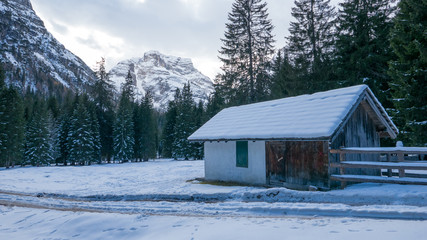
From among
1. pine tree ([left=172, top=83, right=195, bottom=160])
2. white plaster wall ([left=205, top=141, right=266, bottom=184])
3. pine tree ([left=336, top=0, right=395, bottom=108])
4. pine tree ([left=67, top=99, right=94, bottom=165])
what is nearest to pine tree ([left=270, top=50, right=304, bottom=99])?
pine tree ([left=336, top=0, right=395, bottom=108])

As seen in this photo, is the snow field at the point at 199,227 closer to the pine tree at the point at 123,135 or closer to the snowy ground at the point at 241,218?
the snowy ground at the point at 241,218

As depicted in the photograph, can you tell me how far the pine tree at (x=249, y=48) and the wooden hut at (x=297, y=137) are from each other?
634 inches

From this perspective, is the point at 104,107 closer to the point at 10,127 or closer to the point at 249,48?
the point at 10,127

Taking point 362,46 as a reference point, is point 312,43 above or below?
above

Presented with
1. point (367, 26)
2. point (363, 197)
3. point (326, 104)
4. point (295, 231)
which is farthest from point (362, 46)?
point (295, 231)

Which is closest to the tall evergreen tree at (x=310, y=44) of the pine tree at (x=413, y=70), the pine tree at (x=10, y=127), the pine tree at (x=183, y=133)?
the pine tree at (x=413, y=70)

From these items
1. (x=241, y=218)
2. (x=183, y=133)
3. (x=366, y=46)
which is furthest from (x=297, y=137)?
(x=183, y=133)

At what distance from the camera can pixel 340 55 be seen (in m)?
26.3

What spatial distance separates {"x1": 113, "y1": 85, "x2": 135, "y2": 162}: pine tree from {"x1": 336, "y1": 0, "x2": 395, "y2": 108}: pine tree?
123 ft

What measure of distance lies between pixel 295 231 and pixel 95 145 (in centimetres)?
4566

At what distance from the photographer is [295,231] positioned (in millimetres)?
5910

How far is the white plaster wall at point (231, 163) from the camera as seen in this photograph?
47.4 ft

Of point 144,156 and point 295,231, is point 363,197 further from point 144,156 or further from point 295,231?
point 144,156

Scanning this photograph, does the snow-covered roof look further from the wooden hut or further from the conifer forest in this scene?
the conifer forest
